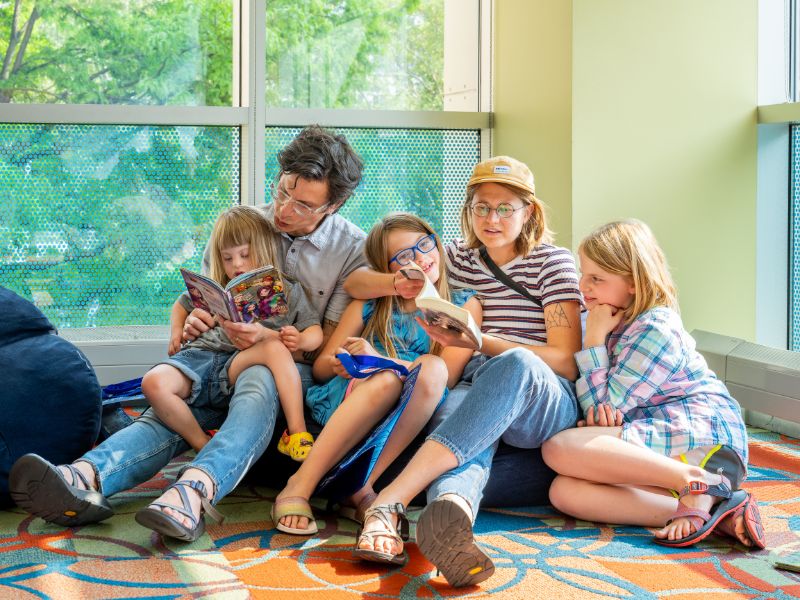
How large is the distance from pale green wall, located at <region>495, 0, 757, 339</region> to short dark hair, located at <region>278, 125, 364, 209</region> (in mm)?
1249

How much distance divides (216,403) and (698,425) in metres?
1.21

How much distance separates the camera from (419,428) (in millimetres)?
2344

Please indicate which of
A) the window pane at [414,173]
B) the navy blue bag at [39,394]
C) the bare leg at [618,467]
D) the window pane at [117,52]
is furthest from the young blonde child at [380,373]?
the window pane at [117,52]

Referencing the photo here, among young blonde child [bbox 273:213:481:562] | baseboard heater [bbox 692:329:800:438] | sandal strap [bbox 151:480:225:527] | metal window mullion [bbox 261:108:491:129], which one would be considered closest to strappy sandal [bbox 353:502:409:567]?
young blonde child [bbox 273:213:481:562]

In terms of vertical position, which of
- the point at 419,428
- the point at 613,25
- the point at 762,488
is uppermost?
the point at 613,25

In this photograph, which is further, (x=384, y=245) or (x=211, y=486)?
(x=384, y=245)

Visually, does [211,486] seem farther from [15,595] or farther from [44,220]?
[44,220]

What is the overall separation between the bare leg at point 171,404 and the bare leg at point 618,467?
0.89 meters

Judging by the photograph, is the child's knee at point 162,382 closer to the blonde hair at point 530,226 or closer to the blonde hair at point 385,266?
the blonde hair at point 385,266

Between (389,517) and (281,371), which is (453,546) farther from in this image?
(281,371)

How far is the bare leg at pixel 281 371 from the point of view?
7.91ft

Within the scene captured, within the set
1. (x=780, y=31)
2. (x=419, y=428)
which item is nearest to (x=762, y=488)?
(x=419, y=428)

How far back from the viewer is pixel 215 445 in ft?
7.18

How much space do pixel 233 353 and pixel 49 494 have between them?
681mm
